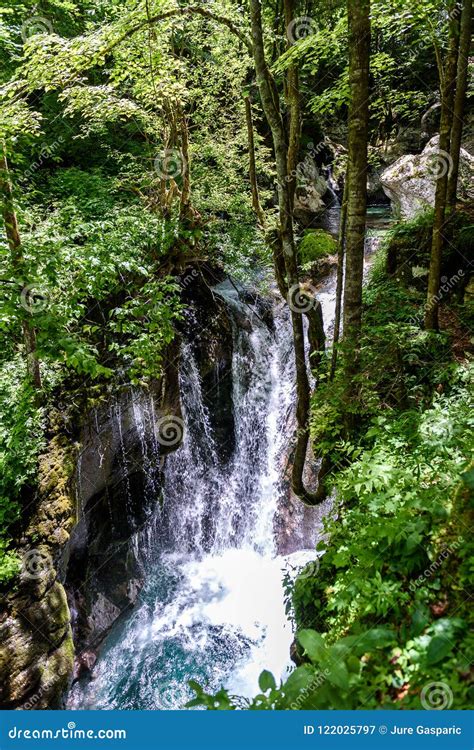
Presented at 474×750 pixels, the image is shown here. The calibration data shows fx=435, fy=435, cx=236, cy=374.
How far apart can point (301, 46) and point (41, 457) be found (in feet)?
19.4

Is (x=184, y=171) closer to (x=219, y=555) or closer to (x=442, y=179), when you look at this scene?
(x=442, y=179)

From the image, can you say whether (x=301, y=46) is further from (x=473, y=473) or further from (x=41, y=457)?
(x=41, y=457)

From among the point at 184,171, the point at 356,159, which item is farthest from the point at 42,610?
the point at 184,171

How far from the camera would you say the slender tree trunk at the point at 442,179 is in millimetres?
6039

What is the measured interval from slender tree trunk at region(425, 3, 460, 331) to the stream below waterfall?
14.3ft

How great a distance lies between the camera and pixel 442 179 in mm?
5898

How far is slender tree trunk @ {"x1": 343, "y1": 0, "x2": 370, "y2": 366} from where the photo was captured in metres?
4.42

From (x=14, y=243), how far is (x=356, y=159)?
415 centimetres

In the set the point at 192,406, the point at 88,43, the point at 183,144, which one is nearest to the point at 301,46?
the point at 88,43

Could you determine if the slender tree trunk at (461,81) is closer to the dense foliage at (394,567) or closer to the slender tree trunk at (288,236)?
the slender tree trunk at (288,236)
